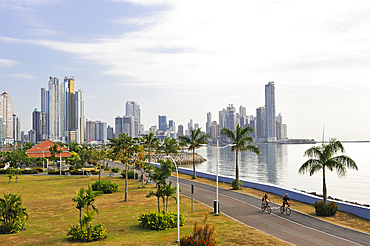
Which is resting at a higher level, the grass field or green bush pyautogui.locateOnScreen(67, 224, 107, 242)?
green bush pyautogui.locateOnScreen(67, 224, 107, 242)

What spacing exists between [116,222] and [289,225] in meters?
12.3

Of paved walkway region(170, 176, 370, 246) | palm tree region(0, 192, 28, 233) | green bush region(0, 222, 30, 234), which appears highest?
palm tree region(0, 192, 28, 233)

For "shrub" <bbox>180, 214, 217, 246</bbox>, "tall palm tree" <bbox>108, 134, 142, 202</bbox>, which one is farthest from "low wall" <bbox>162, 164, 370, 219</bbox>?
"tall palm tree" <bbox>108, 134, 142, 202</bbox>

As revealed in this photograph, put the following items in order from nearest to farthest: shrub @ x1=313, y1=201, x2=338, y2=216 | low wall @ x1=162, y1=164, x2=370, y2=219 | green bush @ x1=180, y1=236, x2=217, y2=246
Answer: green bush @ x1=180, y1=236, x2=217, y2=246 < low wall @ x1=162, y1=164, x2=370, y2=219 < shrub @ x1=313, y1=201, x2=338, y2=216

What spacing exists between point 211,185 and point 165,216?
19932mm

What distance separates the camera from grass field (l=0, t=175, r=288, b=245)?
16734mm

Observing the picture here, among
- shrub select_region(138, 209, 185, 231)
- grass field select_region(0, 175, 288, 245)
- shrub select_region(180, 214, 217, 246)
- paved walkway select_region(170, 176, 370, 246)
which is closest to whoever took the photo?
shrub select_region(180, 214, 217, 246)

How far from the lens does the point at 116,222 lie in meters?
21.4

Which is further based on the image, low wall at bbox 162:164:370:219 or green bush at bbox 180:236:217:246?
low wall at bbox 162:164:370:219

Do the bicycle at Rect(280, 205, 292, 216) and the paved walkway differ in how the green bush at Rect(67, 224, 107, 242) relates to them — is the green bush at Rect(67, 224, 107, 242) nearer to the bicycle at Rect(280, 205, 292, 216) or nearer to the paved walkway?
the paved walkway

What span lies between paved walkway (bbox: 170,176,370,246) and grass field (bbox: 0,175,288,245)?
1.21 metres

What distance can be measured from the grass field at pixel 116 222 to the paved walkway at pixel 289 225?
1.21m

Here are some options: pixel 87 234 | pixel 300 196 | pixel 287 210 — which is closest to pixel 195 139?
pixel 300 196

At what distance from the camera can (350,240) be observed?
56.1 ft
